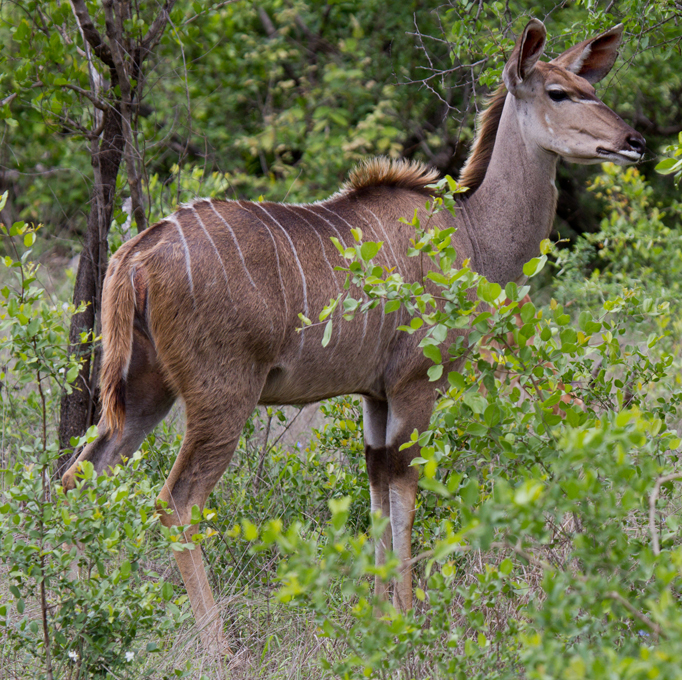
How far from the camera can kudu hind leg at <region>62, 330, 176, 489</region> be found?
3.03 metres

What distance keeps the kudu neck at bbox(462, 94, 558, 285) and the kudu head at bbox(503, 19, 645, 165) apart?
0.04m

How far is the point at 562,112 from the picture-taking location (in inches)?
139

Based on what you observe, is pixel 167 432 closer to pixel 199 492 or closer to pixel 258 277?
pixel 199 492

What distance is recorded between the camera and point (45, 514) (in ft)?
7.26

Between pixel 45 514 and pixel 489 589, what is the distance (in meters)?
1.18

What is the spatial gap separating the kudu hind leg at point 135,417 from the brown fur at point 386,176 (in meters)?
1.17

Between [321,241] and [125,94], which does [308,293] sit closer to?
[321,241]

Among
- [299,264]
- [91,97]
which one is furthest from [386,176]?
[91,97]

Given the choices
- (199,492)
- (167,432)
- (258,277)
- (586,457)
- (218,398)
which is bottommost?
(167,432)

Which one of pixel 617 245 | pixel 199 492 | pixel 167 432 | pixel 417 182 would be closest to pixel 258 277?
pixel 199 492

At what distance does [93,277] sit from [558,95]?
2.29 meters

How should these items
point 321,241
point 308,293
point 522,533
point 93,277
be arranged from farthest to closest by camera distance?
1. point 93,277
2. point 321,241
3. point 308,293
4. point 522,533

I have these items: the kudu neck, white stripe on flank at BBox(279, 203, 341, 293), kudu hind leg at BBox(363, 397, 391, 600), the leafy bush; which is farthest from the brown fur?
the leafy bush

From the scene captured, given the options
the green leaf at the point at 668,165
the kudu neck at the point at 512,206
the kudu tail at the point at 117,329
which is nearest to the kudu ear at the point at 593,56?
the kudu neck at the point at 512,206
